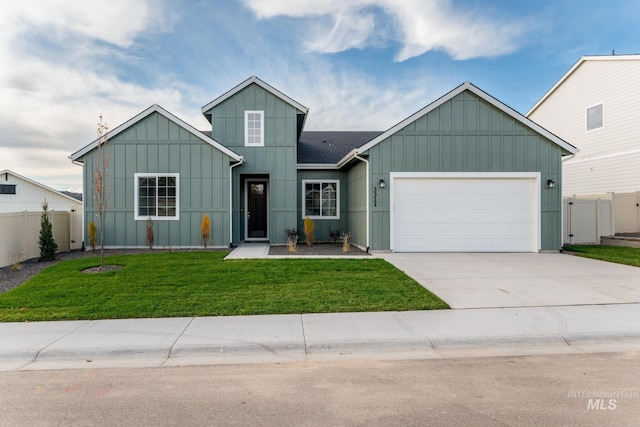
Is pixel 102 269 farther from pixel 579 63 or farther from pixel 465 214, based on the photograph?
pixel 579 63

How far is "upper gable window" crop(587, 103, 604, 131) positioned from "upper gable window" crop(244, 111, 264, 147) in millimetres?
16829

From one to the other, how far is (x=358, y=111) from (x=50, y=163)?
18041mm

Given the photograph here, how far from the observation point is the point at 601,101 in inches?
715

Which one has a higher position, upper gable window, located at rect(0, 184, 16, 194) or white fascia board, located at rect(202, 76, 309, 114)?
white fascia board, located at rect(202, 76, 309, 114)

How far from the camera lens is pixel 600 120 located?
18297 mm

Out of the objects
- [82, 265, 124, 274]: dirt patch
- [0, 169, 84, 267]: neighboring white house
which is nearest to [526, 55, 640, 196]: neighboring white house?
[82, 265, 124, 274]: dirt patch

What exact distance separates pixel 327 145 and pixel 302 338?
12769 millimetres

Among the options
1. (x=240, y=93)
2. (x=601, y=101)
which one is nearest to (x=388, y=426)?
(x=240, y=93)

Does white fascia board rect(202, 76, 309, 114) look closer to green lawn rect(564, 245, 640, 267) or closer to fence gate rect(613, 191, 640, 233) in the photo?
green lawn rect(564, 245, 640, 267)

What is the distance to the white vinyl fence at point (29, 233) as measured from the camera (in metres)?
9.59

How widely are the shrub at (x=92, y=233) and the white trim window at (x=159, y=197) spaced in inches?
58.6

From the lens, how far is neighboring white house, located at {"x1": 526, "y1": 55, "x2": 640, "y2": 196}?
16.6 metres

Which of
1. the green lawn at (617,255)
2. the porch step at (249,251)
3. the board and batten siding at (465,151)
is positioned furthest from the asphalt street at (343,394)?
the board and batten siding at (465,151)

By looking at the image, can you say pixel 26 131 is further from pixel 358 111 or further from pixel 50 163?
pixel 358 111
